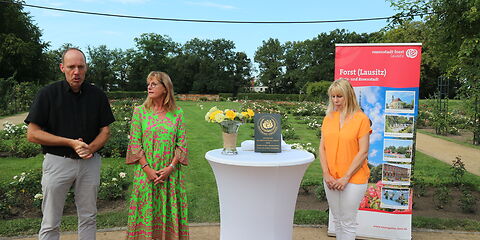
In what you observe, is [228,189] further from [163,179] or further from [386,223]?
[386,223]

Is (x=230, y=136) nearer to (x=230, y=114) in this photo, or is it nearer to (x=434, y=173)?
(x=230, y=114)

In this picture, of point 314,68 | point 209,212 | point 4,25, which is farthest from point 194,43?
point 209,212

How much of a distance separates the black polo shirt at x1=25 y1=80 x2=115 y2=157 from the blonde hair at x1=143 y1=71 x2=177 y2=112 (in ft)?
1.43

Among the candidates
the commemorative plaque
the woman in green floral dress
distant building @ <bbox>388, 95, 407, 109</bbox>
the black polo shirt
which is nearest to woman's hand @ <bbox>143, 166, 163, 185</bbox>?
the woman in green floral dress

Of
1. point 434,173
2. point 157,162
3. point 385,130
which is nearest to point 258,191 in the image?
point 157,162

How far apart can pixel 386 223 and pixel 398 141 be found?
98 cm

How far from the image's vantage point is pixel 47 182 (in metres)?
2.97

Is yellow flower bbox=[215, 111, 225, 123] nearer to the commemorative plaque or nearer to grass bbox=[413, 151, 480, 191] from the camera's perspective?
the commemorative plaque

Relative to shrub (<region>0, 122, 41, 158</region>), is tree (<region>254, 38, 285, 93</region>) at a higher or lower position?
higher

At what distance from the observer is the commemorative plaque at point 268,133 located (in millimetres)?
3346

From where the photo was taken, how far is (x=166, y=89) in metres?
3.30

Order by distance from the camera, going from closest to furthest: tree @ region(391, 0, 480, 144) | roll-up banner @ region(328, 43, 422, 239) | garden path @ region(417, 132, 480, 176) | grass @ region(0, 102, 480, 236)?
roll-up banner @ region(328, 43, 422, 239) < grass @ region(0, 102, 480, 236) < tree @ region(391, 0, 480, 144) < garden path @ region(417, 132, 480, 176)

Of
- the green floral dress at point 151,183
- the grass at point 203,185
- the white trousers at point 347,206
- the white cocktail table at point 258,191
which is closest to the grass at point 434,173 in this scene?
the grass at point 203,185

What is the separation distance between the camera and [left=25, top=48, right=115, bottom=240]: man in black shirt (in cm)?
293
